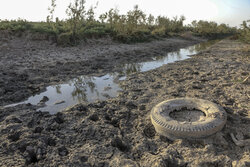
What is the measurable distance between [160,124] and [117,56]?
8.33 m

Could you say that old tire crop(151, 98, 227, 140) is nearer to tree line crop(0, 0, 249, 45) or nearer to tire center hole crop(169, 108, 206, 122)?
tire center hole crop(169, 108, 206, 122)

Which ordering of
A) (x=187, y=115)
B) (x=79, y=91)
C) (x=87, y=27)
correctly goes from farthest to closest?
(x=87, y=27)
(x=79, y=91)
(x=187, y=115)

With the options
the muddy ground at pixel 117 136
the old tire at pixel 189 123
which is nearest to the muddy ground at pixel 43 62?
the muddy ground at pixel 117 136

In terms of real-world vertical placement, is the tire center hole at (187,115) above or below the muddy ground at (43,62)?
below

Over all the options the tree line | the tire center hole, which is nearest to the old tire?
the tire center hole

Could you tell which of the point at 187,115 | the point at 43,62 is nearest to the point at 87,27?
the point at 43,62

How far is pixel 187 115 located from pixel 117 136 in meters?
1.45

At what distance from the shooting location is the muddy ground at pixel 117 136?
8.80ft

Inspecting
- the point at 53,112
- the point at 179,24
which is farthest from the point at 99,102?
the point at 179,24

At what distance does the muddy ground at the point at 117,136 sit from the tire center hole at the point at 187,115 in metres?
0.46

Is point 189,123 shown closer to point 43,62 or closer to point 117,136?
point 117,136

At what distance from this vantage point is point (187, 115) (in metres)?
3.68

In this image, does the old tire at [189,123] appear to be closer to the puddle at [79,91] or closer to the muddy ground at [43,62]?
the puddle at [79,91]

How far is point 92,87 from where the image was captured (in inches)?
243
